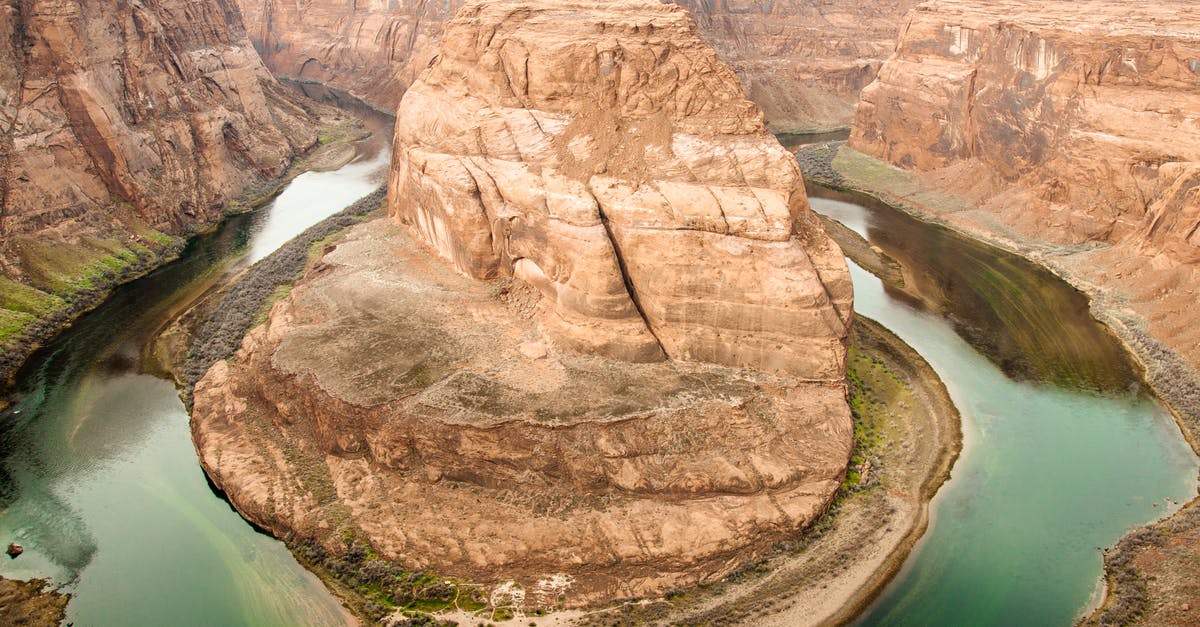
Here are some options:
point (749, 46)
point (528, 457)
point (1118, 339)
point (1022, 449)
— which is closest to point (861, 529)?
point (1022, 449)

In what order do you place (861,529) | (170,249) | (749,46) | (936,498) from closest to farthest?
(861,529) < (936,498) < (170,249) < (749,46)

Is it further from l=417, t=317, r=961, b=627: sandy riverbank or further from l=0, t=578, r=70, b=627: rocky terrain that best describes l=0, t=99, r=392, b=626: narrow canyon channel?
l=417, t=317, r=961, b=627: sandy riverbank

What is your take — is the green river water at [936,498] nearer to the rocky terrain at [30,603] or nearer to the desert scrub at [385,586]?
the rocky terrain at [30,603]

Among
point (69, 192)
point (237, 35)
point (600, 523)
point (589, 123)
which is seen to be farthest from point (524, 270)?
point (237, 35)

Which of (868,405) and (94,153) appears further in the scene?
(94,153)

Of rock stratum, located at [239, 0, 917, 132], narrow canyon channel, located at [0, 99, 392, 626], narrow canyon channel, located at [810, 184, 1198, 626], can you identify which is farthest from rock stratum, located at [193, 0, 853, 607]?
rock stratum, located at [239, 0, 917, 132]

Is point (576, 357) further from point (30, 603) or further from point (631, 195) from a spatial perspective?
point (30, 603)

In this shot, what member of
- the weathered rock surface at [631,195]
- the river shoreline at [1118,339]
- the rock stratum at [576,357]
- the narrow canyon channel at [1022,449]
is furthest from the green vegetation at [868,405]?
the river shoreline at [1118,339]
